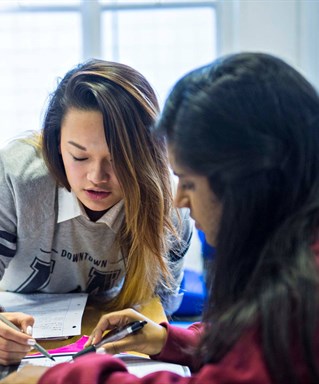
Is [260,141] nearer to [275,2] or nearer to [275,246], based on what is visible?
[275,246]

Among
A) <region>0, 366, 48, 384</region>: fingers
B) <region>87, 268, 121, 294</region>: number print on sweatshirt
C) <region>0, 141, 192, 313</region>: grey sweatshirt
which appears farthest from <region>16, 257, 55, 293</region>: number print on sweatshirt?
<region>0, 366, 48, 384</region>: fingers

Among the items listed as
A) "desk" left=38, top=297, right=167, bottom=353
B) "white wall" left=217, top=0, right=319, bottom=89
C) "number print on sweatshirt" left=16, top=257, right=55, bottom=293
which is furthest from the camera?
"white wall" left=217, top=0, right=319, bottom=89

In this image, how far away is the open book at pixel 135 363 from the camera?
95 centimetres

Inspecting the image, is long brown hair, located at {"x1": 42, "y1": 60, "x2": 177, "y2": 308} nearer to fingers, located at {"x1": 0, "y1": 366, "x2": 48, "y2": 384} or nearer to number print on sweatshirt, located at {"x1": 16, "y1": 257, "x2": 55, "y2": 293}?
number print on sweatshirt, located at {"x1": 16, "y1": 257, "x2": 55, "y2": 293}

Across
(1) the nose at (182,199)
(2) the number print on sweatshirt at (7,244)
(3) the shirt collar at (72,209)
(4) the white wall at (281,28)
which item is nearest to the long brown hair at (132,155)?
(3) the shirt collar at (72,209)

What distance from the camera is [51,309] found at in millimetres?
1278

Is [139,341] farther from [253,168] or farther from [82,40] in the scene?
[82,40]

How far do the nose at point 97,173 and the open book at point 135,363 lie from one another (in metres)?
0.37

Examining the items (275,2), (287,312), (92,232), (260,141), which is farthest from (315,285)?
(275,2)

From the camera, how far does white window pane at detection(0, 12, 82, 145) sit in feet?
9.31

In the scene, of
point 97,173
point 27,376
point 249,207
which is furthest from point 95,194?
point 249,207

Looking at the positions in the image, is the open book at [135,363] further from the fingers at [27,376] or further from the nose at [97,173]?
the nose at [97,173]

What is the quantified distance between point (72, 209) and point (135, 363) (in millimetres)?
448

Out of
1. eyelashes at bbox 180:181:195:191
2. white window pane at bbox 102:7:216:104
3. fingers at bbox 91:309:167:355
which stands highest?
white window pane at bbox 102:7:216:104
